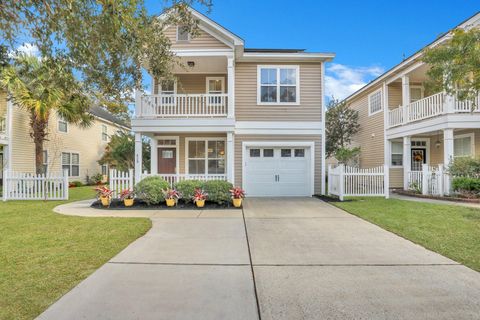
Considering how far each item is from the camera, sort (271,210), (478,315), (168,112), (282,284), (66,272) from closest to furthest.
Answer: (478,315), (282,284), (66,272), (271,210), (168,112)

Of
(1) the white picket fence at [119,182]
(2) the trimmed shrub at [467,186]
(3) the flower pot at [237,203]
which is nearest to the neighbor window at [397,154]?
(2) the trimmed shrub at [467,186]

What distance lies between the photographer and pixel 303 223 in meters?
7.96

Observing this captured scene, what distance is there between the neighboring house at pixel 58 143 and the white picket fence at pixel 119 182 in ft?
27.2

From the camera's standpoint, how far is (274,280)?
404 centimetres

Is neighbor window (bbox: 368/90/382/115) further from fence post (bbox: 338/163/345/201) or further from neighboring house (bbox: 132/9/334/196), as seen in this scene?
fence post (bbox: 338/163/345/201)

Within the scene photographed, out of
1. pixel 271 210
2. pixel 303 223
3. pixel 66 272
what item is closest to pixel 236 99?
pixel 271 210

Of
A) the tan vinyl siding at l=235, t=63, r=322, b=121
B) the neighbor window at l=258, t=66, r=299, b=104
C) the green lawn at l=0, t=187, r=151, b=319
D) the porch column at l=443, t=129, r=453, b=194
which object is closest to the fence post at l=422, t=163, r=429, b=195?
the porch column at l=443, t=129, r=453, b=194

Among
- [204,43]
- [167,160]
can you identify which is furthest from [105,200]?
[204,43]

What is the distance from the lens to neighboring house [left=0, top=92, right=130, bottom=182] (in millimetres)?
17750

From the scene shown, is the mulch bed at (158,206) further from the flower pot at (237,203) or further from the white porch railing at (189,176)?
the white porch railing at (189,176)

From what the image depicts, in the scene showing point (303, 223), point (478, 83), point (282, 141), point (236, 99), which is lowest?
point (303, 223)

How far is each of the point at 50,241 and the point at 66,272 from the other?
2.18 m

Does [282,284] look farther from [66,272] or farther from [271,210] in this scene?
[271,210]

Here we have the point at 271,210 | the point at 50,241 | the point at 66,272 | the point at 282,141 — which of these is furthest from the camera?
the point at 282,141
